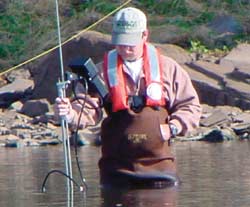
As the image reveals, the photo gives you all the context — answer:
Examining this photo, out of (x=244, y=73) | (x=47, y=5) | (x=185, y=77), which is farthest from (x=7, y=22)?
(x=185, y=77)

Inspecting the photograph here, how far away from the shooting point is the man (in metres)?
9.78

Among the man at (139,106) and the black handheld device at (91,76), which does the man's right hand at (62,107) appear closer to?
the man at (139,106)

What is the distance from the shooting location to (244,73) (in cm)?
2055

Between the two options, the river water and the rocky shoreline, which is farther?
the rocky shoreline

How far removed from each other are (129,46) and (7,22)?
1779cm

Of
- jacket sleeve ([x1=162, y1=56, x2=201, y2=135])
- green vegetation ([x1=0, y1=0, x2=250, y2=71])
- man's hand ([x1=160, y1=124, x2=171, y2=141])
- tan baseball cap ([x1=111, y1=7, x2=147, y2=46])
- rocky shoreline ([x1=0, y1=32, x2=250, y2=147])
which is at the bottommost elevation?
rocky shoreline ([x1=0, y1=32, x2=250, y2=147])

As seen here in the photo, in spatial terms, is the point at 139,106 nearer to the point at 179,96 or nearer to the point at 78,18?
the point at 179,96

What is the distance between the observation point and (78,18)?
2680 centimetres

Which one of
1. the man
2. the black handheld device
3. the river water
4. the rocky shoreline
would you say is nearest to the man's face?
the man

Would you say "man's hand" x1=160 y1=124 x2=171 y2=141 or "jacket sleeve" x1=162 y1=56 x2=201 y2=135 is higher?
"jacket sleeve" x1=162 y1=56 x2=201 y2=135

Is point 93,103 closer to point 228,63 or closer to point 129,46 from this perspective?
point 129,46

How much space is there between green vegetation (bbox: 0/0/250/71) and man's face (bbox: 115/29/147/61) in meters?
14.6

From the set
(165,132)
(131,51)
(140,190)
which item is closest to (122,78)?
(131,51)

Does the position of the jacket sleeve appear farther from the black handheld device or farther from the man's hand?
the black handheld device
